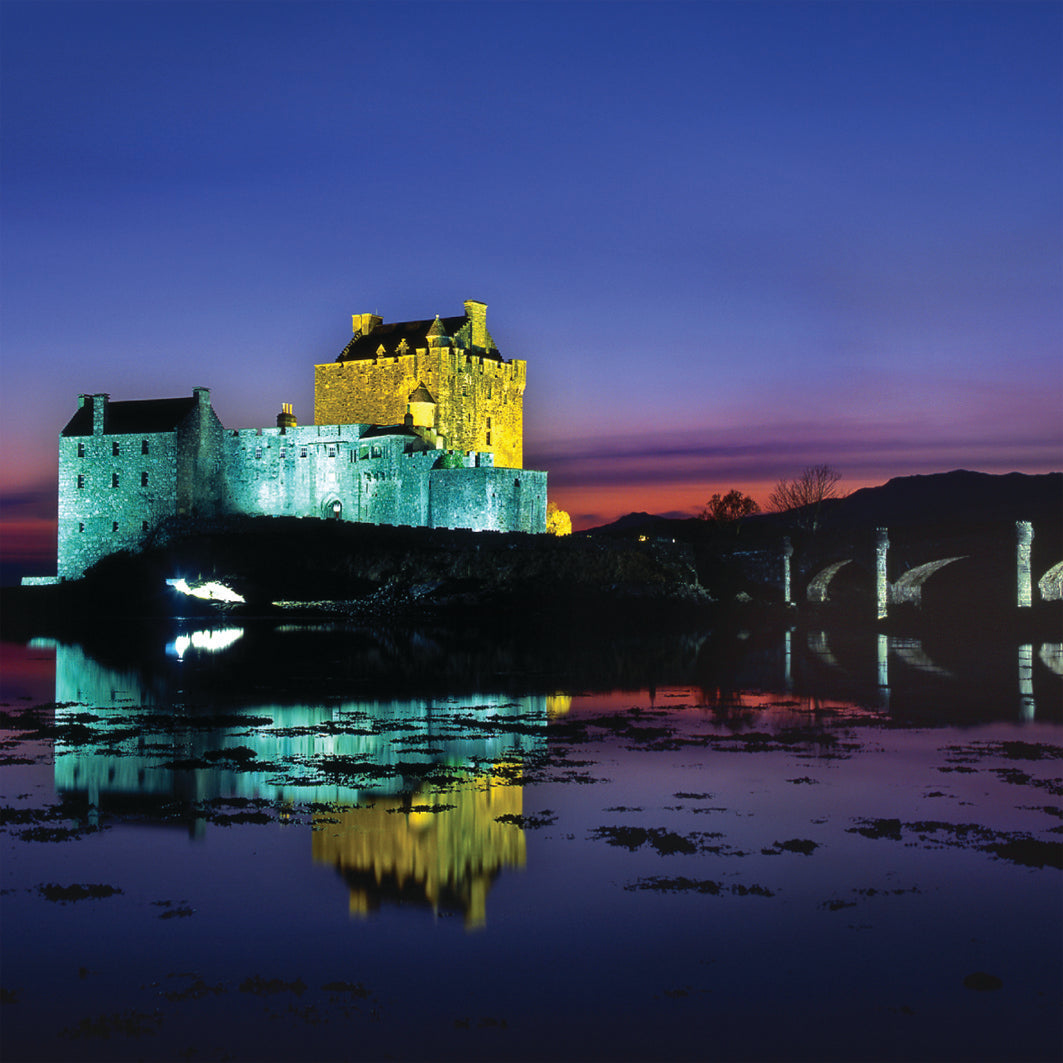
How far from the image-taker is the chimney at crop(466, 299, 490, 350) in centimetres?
7531

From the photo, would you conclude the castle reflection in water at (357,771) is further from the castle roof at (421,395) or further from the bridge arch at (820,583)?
the castle roof at (421,395)

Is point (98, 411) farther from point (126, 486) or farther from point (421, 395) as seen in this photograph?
point (421, 395)

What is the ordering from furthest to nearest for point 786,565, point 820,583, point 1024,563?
1. point 820,583
2. point 786,565
3. point 1024,563

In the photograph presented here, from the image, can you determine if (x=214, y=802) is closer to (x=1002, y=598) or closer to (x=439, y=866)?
(x=439, y=866)

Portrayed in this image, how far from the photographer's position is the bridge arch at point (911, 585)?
207ft

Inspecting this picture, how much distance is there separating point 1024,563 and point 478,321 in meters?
35.6

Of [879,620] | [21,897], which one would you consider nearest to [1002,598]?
[879,620]

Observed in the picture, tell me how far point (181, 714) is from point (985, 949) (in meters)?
17.2

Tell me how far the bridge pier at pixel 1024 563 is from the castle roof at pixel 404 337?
33.3 meters

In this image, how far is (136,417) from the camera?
6750 centimetres

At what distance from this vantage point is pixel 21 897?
1160 cm

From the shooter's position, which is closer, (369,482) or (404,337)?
(369,482)

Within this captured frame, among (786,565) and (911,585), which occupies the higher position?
(786,565)

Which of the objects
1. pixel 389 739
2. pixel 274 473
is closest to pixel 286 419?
pixel 274 473
